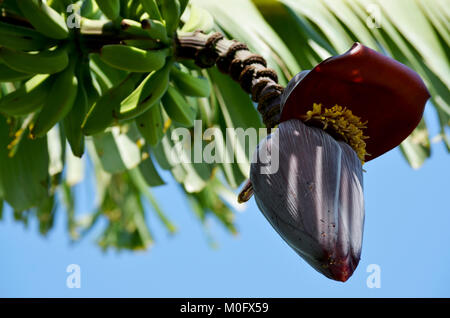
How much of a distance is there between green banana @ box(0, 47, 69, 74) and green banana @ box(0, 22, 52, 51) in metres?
0.03

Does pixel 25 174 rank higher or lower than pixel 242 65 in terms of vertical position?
lower

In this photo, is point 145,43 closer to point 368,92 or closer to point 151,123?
point 151,123

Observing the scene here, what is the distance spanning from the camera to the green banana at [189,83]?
2.77ft

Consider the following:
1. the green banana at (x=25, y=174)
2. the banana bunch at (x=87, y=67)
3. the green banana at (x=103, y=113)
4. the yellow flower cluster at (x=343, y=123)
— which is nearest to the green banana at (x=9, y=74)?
the banana bunch at (x=87, y=67)

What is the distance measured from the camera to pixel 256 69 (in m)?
0.63

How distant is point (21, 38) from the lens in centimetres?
76

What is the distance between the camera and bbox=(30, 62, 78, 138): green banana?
2.52 ft

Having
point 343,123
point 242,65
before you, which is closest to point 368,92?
point 343,123

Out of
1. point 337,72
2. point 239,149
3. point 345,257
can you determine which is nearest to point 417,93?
point 337,72

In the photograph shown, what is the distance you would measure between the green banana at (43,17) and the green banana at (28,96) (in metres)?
0.08

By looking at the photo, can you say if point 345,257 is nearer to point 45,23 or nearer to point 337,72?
point 337,72

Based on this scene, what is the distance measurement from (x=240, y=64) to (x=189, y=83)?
0.21m

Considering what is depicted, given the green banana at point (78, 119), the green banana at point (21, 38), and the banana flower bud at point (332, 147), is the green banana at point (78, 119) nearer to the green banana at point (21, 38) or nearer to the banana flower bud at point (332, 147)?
the green banana at point (21, 38)

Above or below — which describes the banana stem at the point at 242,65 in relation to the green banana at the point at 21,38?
above
